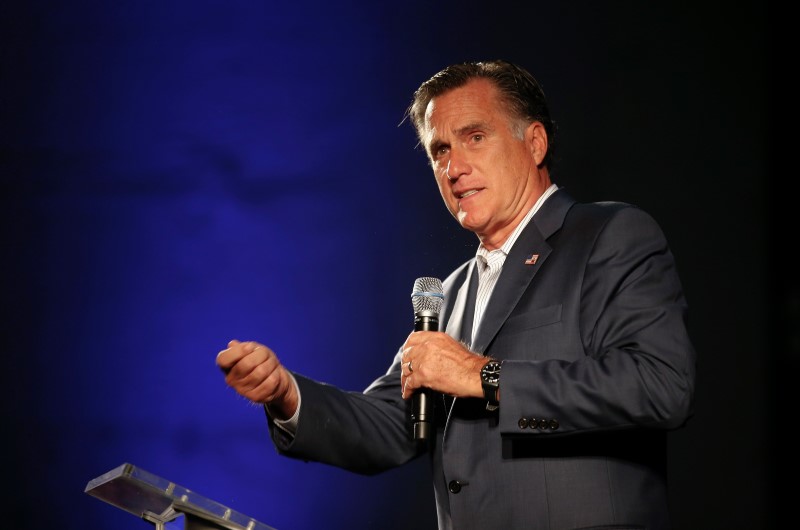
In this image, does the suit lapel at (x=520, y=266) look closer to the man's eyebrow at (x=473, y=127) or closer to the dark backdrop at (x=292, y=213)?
the man's eyebrow at (x=473, y=127)

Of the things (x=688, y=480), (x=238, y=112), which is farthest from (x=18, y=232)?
(x=688, y=480)

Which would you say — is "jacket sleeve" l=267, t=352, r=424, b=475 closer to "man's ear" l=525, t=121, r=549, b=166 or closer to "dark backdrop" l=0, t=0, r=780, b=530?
"man's ear" l=525, t=121, r=549, b=166

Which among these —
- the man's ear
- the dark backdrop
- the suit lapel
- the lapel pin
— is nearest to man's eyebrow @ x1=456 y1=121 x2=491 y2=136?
the man's ear

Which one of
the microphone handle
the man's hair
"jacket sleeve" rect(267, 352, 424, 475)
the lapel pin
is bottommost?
"jacket sleeve" rect(267, 352, 424, 475)

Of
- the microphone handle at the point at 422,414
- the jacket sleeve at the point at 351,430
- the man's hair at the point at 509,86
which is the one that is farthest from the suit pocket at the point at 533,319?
the man's hair at the point at 509,86

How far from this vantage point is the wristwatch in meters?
1.78

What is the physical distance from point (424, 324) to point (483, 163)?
0.53 m

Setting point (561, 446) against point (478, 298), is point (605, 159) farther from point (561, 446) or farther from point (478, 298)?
point (561, 446)

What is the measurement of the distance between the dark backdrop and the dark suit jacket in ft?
3.98

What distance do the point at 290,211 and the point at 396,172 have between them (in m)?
0.43

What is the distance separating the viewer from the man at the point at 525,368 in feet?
5.78

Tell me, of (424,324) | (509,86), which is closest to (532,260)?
(424,324)

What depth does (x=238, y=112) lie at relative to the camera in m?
3.43

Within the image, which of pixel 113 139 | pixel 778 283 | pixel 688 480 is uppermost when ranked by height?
pixel 113 139
